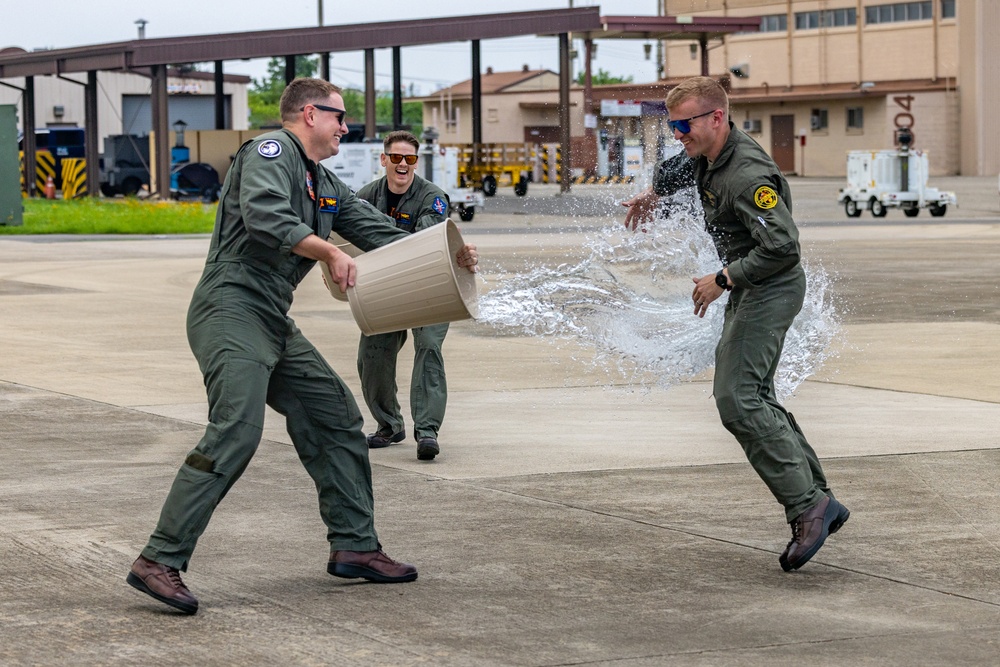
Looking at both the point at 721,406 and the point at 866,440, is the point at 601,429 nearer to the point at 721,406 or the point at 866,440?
the point at 866,440

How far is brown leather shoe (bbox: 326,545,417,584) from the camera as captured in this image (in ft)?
18.7

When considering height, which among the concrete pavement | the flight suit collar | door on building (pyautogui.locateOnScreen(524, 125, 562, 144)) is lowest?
the concrete pavement

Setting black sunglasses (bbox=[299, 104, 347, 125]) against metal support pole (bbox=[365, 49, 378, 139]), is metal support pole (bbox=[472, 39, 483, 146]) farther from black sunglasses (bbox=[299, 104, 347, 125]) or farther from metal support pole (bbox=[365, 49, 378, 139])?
black sunglasses (bbox=[299, 104, 347, 125])

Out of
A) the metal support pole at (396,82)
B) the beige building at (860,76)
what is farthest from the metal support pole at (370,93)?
the beige building at (860,76)

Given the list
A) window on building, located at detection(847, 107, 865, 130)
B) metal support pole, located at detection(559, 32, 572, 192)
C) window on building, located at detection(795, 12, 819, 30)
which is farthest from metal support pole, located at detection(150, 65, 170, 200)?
window on building, located at detection(795, 12, 819, 30)

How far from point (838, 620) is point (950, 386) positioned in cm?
635

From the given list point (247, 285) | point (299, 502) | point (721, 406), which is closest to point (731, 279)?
point (721, 406)

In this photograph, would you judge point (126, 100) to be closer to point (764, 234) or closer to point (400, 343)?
point (400, 343)

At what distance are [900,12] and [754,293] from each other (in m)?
70.8

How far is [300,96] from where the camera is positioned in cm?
565

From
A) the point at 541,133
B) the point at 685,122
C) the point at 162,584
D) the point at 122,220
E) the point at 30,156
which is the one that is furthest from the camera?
the point at 541,133

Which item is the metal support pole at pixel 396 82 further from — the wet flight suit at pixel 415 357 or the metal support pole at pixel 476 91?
the wet flight suit at pixel 415 357

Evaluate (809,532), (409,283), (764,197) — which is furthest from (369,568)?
(764,197)

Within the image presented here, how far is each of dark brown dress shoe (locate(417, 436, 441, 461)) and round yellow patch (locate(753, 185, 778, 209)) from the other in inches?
119
